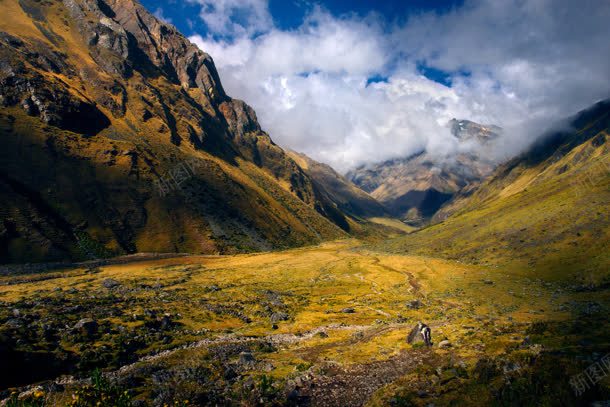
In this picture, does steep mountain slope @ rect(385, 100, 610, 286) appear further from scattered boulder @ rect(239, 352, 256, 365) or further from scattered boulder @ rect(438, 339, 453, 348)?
scattered boulder @ rect(239, 352, 256, 365)

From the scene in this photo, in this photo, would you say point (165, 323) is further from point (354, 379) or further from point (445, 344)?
point (445, 344)

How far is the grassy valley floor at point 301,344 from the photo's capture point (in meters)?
28.7

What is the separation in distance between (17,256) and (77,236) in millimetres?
27485

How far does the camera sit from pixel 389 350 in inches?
1812

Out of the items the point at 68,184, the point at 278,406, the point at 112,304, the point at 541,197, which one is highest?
the point at 68,184

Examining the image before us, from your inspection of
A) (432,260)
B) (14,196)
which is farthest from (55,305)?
(14,196)

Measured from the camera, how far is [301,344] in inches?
2035

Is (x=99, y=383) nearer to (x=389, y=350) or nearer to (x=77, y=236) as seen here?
(x=389, y=350)

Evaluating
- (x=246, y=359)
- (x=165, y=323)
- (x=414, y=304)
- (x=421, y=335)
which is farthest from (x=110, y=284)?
(x=421, y=335)

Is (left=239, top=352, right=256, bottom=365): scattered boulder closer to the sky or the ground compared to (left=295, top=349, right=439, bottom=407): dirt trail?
closer to the sky

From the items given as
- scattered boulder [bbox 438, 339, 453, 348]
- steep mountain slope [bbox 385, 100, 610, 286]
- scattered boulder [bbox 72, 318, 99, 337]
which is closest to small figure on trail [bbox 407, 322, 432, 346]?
scattered boulder [bbox 438, 339, 453, 348]

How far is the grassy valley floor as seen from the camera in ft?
94.2

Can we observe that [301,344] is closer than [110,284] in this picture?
Yes

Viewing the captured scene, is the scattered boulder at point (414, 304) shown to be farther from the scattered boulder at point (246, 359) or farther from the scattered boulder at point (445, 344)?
the scattered boulder at point (246, 359)
